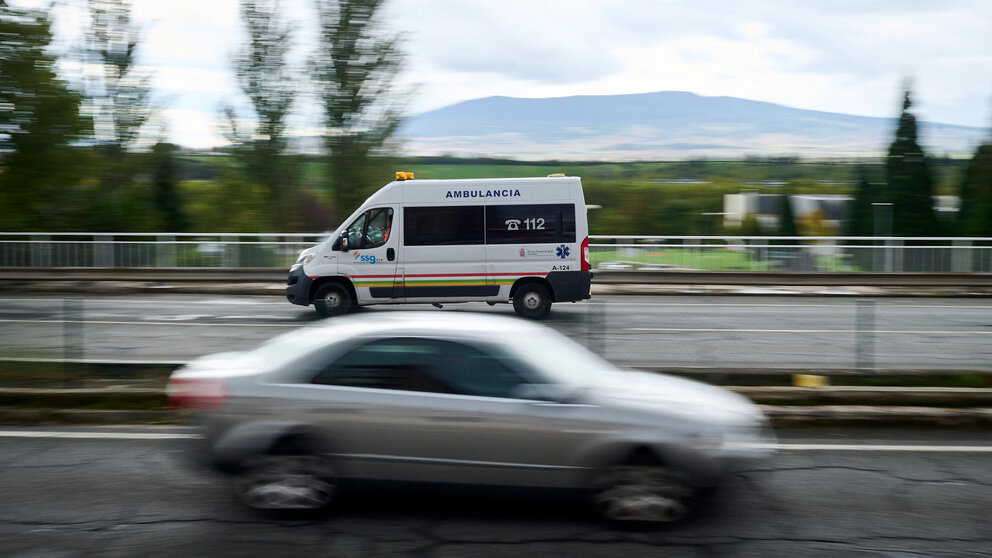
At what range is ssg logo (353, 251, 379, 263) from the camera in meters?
15.3

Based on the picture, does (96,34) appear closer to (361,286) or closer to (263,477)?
(361,286)

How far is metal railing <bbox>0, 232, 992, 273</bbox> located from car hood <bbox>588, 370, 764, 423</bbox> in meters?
16.3

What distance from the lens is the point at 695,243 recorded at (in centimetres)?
2284

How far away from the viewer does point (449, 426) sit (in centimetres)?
536

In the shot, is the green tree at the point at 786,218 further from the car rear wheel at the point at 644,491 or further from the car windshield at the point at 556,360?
the car rear wheel at the point at 644,491

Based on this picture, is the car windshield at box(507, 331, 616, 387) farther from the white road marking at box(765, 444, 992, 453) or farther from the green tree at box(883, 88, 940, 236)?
the green tree at box(883, 88, 940, 236)

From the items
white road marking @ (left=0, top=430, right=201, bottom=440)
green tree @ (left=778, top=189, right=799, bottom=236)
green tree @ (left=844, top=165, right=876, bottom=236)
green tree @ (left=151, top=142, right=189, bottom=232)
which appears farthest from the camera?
green tree @ (left=778, top=189, right=799, bottom=236)

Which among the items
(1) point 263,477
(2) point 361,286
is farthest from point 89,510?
(2) point 361,286

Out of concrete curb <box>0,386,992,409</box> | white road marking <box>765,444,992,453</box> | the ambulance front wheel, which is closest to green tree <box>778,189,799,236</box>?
the ambulance front wheel

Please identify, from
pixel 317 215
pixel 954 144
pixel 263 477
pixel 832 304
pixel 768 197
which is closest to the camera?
pixel 263 477

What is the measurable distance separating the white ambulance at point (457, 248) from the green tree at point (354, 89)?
13270 millimetres

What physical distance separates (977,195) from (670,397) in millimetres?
51359

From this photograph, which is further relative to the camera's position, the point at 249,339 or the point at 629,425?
the point at 249,339

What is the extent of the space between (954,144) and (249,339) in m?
64.5
